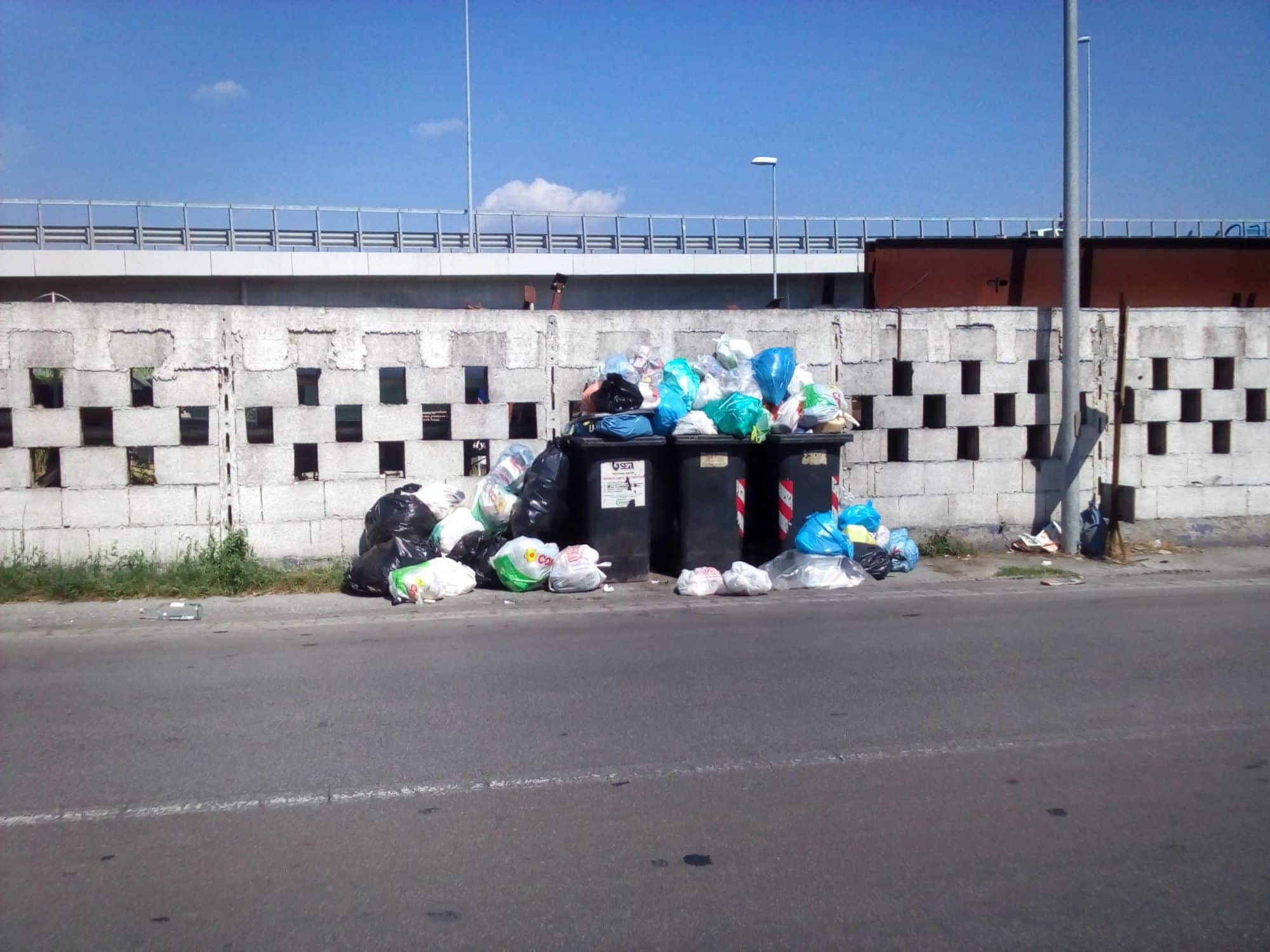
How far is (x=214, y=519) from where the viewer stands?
34.0ft

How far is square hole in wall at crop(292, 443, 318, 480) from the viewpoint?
34.8 ft

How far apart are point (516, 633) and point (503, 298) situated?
24925 mm

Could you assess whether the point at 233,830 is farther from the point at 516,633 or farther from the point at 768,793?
the point at 516,633

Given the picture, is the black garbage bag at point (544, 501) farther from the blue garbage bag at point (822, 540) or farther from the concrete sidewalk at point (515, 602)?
the blue garbage bag at point (822, 540)

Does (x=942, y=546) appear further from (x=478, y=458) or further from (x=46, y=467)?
(x=46, y=467)

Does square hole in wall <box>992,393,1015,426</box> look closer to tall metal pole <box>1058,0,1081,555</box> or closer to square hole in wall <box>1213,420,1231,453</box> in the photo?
tall metal pole <box>1058,0,1081,555</box>

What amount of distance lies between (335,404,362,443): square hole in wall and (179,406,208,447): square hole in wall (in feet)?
3.87

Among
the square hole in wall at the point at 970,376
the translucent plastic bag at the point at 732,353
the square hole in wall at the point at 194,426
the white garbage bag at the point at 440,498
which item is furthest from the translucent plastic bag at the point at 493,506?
the square hole in wall at the point at 970,376

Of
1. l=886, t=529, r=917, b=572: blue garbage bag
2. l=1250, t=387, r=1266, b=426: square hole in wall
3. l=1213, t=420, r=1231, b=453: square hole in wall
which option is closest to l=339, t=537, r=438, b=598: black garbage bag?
l=886, t=529, r=917, b=572: blue garbage bag

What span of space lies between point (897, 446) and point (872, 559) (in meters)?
1.82

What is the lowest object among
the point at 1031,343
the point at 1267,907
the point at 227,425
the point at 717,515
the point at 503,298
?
the point at 1267,907

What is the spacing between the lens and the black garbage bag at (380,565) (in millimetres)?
9688

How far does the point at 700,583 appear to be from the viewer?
977 cm

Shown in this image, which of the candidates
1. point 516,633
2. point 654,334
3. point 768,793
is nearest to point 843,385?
point 654,334
